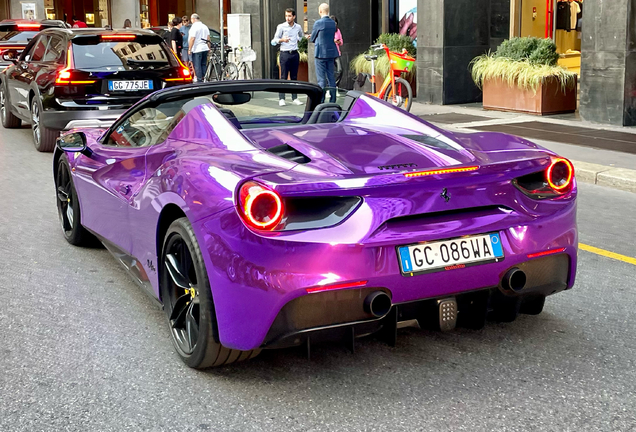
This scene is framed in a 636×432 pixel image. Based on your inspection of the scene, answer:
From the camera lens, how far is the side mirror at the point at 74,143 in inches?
217

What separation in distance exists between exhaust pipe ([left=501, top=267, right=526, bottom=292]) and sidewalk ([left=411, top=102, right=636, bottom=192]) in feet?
17.6

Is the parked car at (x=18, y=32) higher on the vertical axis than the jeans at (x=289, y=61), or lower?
higher

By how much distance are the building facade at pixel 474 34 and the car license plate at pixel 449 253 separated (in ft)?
32.8

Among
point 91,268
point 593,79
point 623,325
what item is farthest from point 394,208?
point 593,79

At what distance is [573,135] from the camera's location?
12.2 metres

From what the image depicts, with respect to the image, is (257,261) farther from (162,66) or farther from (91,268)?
(162,66)

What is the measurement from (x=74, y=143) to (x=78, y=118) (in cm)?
629

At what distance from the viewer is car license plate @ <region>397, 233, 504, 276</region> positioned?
11.8 feet

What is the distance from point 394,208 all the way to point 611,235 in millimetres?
3803

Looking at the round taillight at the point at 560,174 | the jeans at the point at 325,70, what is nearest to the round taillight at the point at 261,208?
the round taillight at the point at 560,174

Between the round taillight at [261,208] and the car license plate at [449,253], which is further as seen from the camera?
the car license plate at [449,253]

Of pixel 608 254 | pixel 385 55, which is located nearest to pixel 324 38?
pixel 385 55

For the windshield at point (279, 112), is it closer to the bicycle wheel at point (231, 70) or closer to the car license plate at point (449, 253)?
the car license plate at point (449, 253)

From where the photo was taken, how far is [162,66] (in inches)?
473
